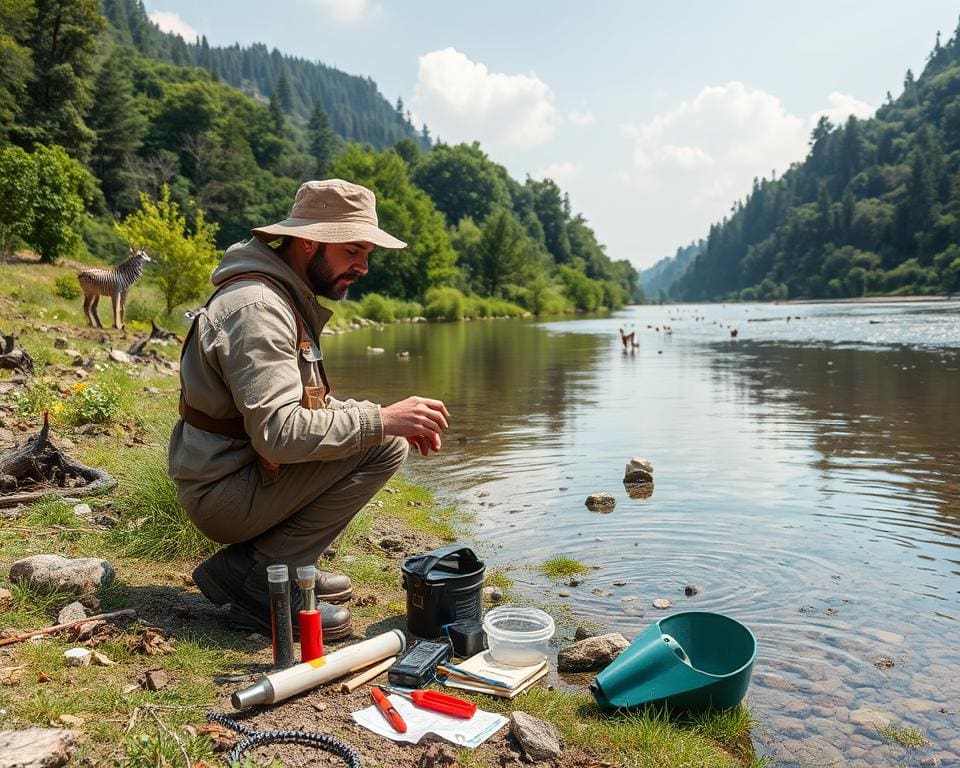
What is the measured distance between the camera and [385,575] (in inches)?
212

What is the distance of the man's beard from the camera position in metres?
4.02

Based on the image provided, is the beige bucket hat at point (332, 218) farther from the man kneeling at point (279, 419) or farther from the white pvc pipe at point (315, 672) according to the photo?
the white pvc pipe at point (315, 672)

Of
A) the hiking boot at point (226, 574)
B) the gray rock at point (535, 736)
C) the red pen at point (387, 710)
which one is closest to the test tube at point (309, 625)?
the red pen at point (387, 710)

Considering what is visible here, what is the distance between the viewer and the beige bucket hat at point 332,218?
12.7 ft

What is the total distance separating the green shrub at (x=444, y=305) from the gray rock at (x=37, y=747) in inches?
2363

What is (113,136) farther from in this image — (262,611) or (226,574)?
(262,611)

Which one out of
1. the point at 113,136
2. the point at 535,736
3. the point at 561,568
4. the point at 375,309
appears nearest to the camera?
the point at 535,736

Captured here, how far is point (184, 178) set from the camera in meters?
72.6

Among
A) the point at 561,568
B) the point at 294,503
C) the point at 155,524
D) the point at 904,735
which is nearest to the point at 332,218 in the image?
the point at 294,503

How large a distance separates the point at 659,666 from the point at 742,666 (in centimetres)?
38

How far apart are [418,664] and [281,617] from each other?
0.69 metres

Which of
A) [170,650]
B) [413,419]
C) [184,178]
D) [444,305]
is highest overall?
[184,178]

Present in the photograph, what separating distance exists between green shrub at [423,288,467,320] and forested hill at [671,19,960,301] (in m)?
81.1

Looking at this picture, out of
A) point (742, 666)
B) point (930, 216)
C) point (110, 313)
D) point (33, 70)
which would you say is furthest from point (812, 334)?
point (930, 216)
